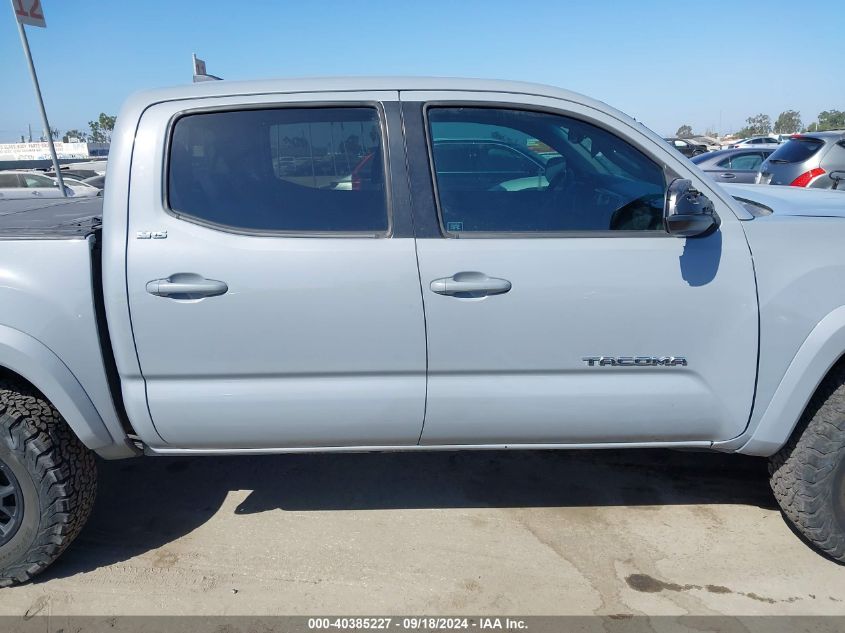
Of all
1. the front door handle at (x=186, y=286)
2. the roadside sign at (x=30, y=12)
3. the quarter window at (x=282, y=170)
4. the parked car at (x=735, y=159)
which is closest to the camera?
the front door handle at (x=186, y=286)

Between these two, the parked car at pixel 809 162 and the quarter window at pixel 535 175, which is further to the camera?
the parked car at pixel 809 162

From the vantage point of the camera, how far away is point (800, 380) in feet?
7.74

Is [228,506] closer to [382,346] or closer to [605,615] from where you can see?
[382,346]

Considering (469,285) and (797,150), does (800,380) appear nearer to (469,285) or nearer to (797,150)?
(469,285)

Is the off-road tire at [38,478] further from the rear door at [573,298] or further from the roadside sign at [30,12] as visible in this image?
the roadside sign at [30,12]

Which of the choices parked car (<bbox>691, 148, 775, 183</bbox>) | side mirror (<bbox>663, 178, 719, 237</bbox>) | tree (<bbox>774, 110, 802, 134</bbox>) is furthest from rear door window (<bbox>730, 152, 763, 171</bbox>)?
tree (<bbox>774, 110, 802, 134</bbox>)

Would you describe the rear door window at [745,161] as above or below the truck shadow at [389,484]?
above

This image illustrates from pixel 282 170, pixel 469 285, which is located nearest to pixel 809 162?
pixel 469 285

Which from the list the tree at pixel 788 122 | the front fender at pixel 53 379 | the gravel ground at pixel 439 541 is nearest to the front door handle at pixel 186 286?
the front fender at pixel 53 379

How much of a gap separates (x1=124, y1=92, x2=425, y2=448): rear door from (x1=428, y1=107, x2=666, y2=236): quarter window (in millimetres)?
235

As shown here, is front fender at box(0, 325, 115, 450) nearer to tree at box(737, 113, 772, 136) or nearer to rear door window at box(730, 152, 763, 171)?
rear door window at box(730, 152, 763, 171)

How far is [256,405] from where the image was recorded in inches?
95.5

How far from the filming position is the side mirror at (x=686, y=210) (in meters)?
2.20

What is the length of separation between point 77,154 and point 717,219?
32523mm
